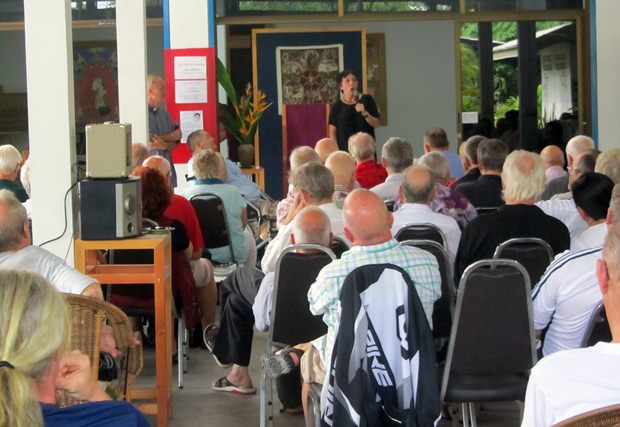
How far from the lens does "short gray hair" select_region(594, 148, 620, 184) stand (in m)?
6.39

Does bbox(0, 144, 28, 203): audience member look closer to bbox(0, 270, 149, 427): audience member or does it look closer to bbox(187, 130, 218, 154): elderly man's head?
bbox(187, 130, 218, 154): elderly man's head

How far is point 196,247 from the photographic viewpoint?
6.86 metres

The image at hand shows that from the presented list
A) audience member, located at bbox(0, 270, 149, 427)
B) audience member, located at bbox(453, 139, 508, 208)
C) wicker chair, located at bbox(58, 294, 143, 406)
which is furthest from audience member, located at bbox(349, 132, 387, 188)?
audience member, located at bbox(0, 270, 149, 427)

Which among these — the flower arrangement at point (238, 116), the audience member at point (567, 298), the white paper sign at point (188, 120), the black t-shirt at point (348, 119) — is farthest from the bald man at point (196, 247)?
the flower arrangement at point (238, 116)

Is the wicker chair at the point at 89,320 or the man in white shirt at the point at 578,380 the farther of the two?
the wicker chair at the point at 89,320

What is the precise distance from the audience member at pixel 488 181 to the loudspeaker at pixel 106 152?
2.43 metres

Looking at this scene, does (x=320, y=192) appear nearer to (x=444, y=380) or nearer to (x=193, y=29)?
(x=444, y=380)

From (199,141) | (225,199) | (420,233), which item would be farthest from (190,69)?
(420,233)

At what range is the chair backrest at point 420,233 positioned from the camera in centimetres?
569

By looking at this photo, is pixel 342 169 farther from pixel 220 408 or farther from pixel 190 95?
pixel 190 95

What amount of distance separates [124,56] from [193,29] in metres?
4.28

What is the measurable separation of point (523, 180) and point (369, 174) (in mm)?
3026

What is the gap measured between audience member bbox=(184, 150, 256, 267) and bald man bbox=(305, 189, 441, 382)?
3.50 metres

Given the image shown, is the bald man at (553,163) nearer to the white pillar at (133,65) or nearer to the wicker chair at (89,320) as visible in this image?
the white pillar at (133,65)
